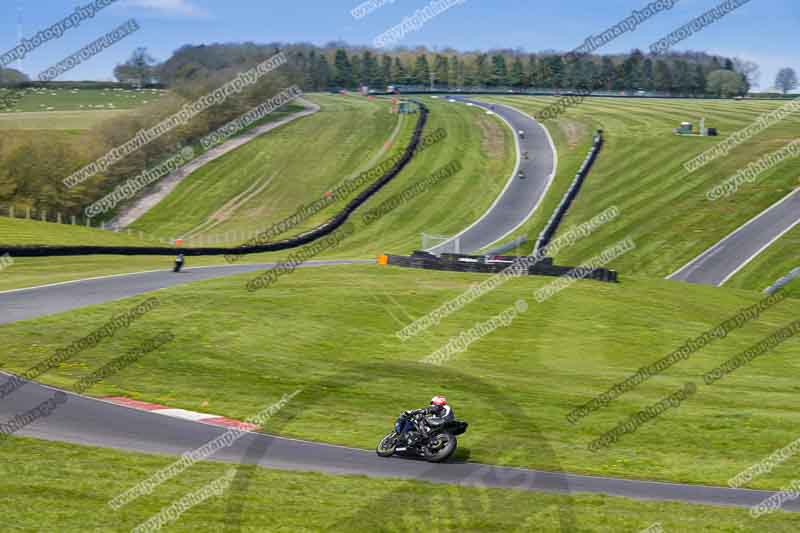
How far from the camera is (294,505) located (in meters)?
14.9

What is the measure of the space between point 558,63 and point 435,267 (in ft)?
465

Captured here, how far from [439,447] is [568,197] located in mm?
58030

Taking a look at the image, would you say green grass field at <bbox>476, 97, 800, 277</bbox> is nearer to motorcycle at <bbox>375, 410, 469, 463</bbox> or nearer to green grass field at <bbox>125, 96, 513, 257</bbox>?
green grass field at <bbox>125, 96, 513, 257</bbox>

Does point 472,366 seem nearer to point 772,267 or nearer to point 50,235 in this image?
point 50,235

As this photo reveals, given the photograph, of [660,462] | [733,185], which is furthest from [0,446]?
[733,185]

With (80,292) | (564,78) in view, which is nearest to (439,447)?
(80,292)

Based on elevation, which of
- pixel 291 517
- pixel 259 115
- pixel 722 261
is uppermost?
pixel 259 115

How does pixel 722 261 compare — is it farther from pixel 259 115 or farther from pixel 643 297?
pixel 259 115

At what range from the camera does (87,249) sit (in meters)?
47.8

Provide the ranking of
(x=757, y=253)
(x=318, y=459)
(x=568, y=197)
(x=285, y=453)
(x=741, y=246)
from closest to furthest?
(x=318, y=459) → (x=285, y=453) → (x=757, y=253) → (x=741, y=246) → (x=568, y=197)

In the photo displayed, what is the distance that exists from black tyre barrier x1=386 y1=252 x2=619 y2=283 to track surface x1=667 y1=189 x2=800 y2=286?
42.9 feet

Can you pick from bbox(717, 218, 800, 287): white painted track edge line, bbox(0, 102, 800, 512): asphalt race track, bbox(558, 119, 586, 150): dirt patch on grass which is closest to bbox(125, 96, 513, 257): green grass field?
bbox(558, 119, 586, 150): dirt patch on grass

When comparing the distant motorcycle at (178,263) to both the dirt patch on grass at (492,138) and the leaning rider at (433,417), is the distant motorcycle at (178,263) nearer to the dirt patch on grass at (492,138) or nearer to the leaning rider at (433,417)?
the leaning rider at (433,417)

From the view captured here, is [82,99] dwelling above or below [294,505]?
above
